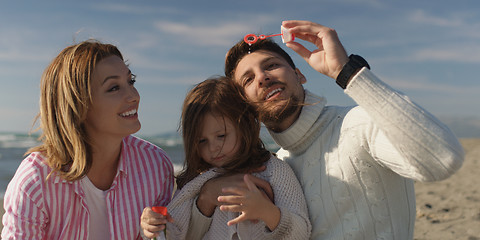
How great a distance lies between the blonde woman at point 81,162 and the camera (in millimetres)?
2621

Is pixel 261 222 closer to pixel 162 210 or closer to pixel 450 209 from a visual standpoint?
pixel 162 210

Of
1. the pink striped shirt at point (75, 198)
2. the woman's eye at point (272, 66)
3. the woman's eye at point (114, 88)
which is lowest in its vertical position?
the pink striped shirt at point (75, 198)

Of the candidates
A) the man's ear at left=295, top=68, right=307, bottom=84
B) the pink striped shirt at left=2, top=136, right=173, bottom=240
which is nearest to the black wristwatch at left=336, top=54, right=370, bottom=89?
the man's ear at left=295, top=68, right=307, bottom=84

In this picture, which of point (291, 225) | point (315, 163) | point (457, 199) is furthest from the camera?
point (457, 199)

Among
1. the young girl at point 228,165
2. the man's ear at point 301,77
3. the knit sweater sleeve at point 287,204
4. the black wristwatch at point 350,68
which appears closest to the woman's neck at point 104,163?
the young girl at point 228,165

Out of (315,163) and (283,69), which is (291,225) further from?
(283,69)

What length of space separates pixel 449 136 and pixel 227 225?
53.3 inches

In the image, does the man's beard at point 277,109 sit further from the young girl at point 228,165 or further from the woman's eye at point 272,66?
the woman's eye at point 272,66

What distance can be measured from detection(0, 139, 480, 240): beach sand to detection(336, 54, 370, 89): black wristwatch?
134 inches

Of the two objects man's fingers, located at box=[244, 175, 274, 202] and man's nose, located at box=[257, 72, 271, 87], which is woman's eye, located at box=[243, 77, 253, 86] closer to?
man's nose, located at box=[257, 72, 271, 87]

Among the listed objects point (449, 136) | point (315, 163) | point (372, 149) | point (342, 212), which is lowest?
point (342, 212)

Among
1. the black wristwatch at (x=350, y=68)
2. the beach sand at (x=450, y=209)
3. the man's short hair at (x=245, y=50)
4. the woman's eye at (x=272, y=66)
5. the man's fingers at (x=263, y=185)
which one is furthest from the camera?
the beach sand at (x=450, y=209)

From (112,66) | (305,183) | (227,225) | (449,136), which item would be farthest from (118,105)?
(449,136)

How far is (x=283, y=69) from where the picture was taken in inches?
108
